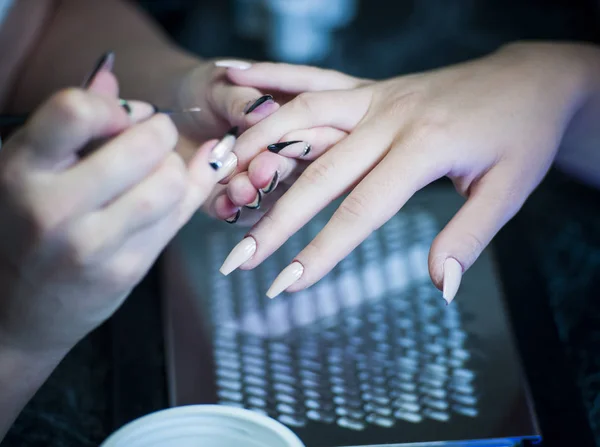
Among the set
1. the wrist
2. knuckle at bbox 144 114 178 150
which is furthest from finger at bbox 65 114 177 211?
the wrist

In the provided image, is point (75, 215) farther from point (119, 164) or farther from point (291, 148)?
point (291, 148)

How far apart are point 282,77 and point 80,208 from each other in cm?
34

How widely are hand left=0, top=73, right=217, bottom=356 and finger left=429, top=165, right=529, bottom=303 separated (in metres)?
0.21

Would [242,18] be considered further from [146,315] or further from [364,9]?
[146,315]

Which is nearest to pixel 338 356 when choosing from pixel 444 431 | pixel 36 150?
pixel 444 431

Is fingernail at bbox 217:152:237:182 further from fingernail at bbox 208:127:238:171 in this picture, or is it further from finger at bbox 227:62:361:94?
finger at bbox 227:62:361:94

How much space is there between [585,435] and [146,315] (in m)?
0.41

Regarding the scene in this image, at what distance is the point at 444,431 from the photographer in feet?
1.76

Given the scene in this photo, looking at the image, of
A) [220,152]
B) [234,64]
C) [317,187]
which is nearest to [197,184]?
[220,152]

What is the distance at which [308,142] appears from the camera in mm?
633

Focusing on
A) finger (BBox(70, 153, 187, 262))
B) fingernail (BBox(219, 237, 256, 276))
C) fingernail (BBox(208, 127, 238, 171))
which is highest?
finger (BBox(70, 153, 187, 262))

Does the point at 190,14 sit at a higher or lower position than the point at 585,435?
higher

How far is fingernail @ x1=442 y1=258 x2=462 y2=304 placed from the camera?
1.76 feet

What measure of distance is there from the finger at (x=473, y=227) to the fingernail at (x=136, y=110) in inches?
9.9
